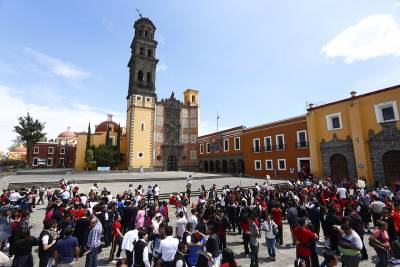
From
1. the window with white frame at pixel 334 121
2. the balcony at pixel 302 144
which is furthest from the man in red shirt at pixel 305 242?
the balcony at pixel 302 144

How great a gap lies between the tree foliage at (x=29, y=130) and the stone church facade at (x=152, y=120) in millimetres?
19489

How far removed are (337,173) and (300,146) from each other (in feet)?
16.5

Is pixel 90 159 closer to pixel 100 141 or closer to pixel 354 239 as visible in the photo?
pixel 100 141

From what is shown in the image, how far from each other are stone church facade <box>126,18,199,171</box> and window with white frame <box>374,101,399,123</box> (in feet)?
99.0

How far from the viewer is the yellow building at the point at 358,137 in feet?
58.3

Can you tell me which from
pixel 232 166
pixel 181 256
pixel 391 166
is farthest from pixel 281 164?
pixel 181 256

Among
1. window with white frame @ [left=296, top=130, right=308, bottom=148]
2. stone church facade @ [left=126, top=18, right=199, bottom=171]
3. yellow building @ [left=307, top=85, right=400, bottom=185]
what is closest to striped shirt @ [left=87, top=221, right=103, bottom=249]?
yellow building @ [left=307, top=85, right=400, bottom=185]

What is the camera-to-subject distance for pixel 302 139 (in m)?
25.1

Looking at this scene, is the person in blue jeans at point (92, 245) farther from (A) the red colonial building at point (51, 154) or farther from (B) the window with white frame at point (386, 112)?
(A) the red colonial building at point (51, 154)

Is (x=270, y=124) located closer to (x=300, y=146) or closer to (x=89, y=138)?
(x=300, y=146)

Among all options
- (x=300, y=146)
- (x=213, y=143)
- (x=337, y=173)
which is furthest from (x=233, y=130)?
(x=337, y=173)

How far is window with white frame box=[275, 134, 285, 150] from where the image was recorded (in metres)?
27.2

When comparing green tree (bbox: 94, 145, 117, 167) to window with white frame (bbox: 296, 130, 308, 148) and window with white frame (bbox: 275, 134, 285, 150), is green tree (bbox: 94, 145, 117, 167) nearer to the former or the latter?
window with white frame (bbox: 275, 134, 285, 150)

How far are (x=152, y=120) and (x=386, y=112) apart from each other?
1274 inches
